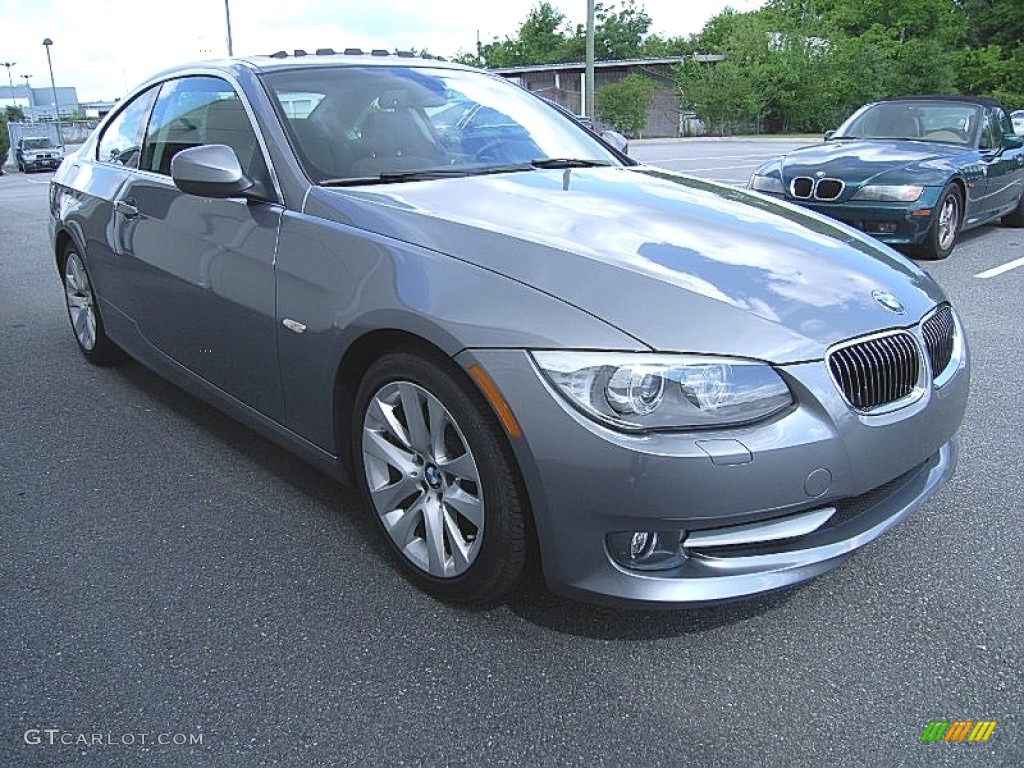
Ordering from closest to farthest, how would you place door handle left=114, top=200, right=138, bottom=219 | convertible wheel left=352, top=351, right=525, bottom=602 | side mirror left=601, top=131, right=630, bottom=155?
1. convertible wheel left=352, top=351, right=525, bottom=602
2. door handle left=114, top=200, right=138, bottom=219
3. side mirror left=601, top=131, right=630, bottom=155

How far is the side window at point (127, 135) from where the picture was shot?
4113 mm

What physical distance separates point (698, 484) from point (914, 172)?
6538 millimetres

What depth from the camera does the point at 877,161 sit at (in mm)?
7691

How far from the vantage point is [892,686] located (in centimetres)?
219

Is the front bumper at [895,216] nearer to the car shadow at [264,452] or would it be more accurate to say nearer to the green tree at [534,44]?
the car shadow at [264,452]

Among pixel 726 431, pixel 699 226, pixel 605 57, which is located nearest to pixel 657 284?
pixel 726 431

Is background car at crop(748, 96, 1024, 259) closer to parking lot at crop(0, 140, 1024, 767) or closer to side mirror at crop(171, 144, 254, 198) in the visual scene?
parking lot at crop(0, 140, 1024, 767)

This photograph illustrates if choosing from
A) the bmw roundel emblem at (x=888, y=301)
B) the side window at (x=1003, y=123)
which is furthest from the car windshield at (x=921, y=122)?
the bmw roundel emblem at (x=888, y=301)

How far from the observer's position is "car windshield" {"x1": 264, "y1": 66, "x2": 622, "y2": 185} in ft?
10.1

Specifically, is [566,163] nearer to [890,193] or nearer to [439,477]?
[439,477]

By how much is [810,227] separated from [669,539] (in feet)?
4.58

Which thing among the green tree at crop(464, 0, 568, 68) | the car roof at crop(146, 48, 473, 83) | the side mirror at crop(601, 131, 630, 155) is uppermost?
the green tree at crop(464, 0, 568, 68)

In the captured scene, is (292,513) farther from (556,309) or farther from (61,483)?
(556,309)

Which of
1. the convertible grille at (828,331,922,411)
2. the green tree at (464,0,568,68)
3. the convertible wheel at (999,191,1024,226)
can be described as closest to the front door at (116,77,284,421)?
the convertible grille at (828,331,922,411)
